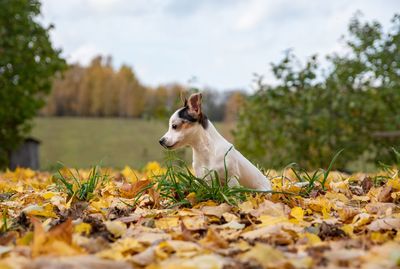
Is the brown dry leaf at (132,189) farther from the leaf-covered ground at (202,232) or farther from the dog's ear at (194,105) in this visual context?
the dog's ear at (194,105)

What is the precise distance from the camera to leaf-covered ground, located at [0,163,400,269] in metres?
1.79

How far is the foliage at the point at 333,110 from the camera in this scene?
1051cm

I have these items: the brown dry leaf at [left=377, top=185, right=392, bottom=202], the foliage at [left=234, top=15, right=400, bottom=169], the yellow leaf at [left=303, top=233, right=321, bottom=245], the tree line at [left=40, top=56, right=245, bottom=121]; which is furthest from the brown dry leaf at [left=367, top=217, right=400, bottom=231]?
the tree line at [left=40, top=56, right=245, bottom=121]

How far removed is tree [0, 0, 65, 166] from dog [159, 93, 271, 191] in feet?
28.9

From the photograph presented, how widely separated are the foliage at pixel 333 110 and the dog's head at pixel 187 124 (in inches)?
290

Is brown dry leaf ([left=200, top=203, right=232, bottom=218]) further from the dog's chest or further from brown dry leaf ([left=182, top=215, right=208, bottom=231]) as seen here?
the dog's chest

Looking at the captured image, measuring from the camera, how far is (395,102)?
1072 cm

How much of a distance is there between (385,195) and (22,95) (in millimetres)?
10170

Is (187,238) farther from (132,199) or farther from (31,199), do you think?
(31,199)

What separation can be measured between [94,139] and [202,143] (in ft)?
138

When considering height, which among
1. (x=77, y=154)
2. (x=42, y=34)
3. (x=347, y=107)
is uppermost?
(x=42, y=34)

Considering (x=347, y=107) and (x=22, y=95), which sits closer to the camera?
(x=347, y=107)

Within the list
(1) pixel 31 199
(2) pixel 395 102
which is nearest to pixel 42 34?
(2) pixel 395 102

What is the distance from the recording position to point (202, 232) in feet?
7.91
